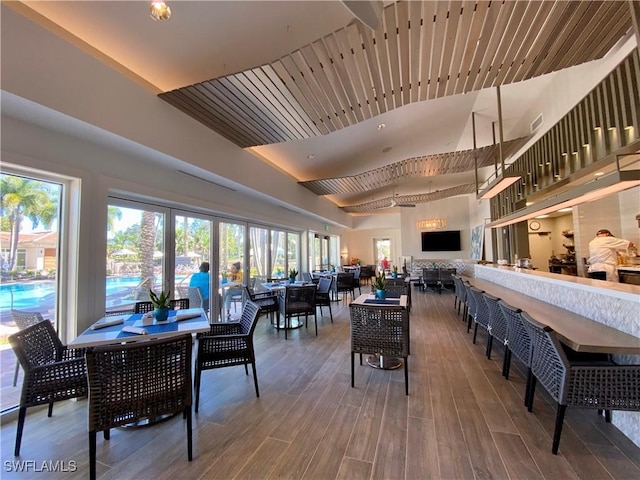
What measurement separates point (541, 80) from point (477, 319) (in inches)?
161

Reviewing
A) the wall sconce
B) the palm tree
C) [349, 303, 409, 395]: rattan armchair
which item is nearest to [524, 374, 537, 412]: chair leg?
[349, 303, 409, 395]: rattan armchair

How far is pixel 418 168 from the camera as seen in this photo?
6449 mm

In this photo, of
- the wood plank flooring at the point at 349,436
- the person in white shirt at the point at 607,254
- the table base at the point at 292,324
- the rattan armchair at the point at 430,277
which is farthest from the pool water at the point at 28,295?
the rattan armchair at the point at 430,277

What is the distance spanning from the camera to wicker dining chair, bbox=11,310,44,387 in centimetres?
251

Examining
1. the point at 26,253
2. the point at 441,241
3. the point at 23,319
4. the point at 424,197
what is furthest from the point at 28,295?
the point at 441,241

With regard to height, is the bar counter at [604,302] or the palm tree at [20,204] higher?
the palm tree at [20,204]

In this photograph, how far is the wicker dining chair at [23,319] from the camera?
2.51 meters

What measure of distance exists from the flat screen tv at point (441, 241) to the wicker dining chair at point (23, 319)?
11.7 m

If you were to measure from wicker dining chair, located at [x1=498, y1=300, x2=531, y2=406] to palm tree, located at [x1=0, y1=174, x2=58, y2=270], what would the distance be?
455 cm

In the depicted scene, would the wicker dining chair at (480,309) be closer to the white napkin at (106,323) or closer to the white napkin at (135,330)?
the white napkin at (135,330)

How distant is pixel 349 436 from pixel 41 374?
2400mm

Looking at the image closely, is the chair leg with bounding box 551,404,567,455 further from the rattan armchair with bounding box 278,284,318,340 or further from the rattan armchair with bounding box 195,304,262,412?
the rattan armchair with bounding box 278,284,318,340

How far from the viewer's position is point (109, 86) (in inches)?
102

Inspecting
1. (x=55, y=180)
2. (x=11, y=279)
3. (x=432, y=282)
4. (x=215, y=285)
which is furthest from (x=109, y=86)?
(x=432, y=282)
